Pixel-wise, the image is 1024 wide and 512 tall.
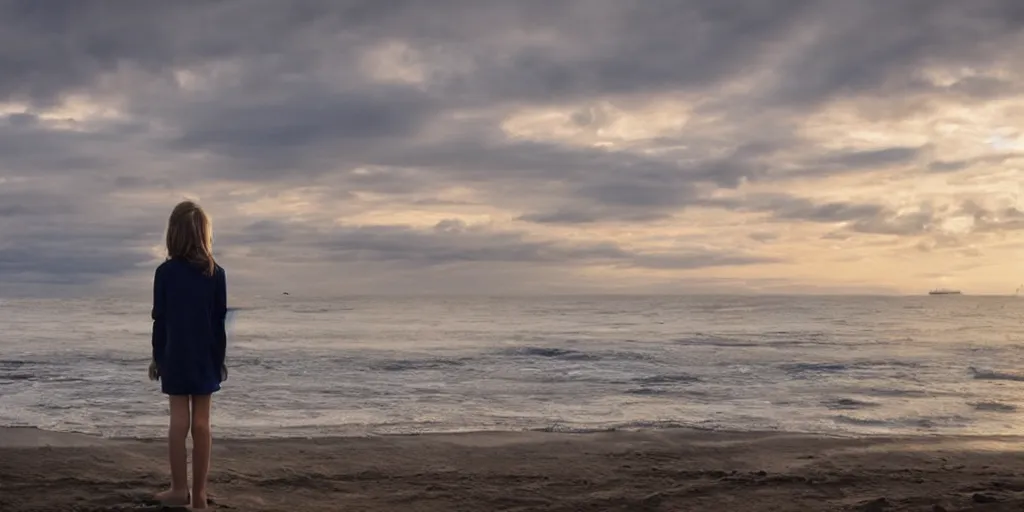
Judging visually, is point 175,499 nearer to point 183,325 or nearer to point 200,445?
point 200,445

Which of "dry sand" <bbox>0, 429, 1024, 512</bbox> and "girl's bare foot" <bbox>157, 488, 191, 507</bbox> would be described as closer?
"girl's bare foot" <bbox>157, 488, 191, 507</bbox>

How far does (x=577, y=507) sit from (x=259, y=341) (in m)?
23.3

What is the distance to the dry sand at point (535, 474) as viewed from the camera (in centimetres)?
562

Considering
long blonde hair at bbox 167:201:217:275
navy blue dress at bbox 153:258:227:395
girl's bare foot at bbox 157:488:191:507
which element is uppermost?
long blonde hair at bbox 167:201:217:275

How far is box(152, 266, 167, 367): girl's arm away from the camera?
496 cm

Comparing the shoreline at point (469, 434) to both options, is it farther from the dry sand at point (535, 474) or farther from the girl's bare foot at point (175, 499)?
the girl's bare foot at point (175, 499)

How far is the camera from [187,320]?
495cm

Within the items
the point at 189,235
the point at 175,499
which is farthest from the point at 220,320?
the point at 175,499

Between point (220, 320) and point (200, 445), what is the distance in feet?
2.66

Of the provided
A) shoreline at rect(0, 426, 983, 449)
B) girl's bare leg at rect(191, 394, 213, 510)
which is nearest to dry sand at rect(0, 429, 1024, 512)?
shoreline at rect(0, 426, 983, 449)

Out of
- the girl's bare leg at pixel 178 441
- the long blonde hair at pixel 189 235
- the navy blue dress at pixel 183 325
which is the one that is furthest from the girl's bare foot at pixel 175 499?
the long blonde hair at pixel 189 235

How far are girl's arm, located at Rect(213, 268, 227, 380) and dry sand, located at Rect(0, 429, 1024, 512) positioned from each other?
3.45 feet

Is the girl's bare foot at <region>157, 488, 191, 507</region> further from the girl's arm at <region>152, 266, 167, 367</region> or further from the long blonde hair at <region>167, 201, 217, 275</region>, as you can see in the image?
the long blonde hair at <region>167, 201, 217, 275</region>

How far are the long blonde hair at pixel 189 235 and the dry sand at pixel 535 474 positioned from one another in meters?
1.69
